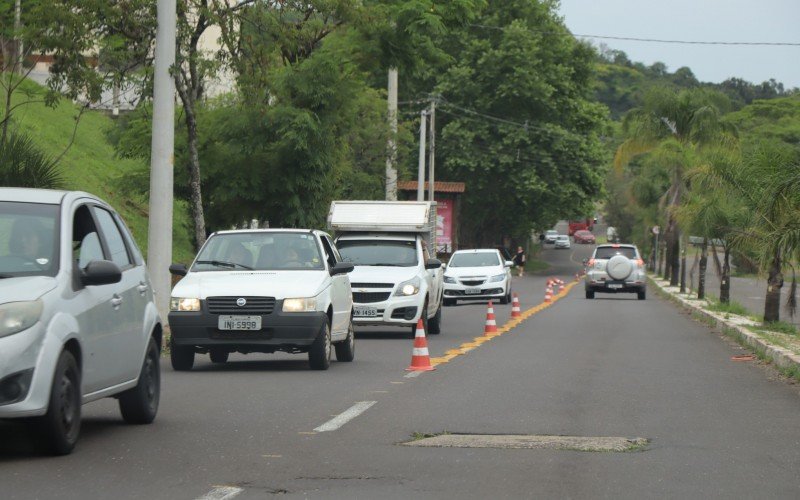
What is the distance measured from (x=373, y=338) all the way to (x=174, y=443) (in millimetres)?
13319

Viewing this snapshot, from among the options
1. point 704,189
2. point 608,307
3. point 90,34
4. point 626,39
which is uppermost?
point 626,39

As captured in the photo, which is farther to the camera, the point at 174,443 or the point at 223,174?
the point at 223,174

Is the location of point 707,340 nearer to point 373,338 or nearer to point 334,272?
point 373,338

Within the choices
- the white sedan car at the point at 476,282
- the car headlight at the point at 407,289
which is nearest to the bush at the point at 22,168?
the car headlight at the point at 407,289

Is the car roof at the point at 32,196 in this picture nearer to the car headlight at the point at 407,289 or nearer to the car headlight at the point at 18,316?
the car headlight at the point at 18,316

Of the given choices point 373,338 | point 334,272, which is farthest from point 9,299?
point 373,338

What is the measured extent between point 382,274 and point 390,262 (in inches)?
34.4

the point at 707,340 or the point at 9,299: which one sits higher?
the point at 9,299

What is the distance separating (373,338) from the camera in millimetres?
22391

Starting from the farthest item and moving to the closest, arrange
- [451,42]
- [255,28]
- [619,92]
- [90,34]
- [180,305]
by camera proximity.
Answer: [619,92] → [451,42] → [255,28] → [90,34] → [180,305]

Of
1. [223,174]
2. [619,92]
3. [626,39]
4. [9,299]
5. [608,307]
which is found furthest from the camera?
[619,92]

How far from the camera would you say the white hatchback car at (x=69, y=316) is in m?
7.86

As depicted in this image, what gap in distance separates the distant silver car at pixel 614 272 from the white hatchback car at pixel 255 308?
93.7 feet

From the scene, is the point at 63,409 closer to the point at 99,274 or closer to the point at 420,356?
the point at 99,274
